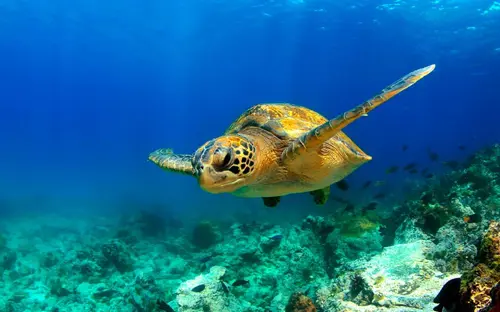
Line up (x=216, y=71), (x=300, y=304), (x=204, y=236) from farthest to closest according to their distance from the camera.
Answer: (x=216, y=71) → (x=204, y=236) → (x=300, y=304)

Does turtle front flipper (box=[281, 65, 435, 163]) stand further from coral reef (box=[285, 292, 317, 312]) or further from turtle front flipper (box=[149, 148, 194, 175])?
coral reef (box=[285, 292, 317, 312])

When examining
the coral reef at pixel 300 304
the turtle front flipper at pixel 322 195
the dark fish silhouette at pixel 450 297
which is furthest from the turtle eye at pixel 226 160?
the coral reef at pixel 300 304

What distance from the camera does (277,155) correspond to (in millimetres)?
3770

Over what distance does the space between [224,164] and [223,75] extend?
62.1m

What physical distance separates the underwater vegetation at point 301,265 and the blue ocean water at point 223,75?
904 cm

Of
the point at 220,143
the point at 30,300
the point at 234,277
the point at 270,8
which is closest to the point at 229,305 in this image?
the point at 234,277

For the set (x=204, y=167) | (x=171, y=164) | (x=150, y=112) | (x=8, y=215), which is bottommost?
(x=204, y=167)

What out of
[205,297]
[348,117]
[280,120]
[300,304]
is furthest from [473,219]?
[205,297]

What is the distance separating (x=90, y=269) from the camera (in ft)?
32.0

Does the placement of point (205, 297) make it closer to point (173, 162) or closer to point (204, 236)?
point (173, 162)

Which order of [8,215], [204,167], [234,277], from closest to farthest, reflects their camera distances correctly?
1. [204,167]
2. [234,277]
3. [8,215]

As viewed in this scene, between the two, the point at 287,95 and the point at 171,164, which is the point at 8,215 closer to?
the point at 171,164

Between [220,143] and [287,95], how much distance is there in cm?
6785

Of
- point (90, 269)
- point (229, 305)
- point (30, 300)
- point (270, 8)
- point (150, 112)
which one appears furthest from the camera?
point (150, 112)
